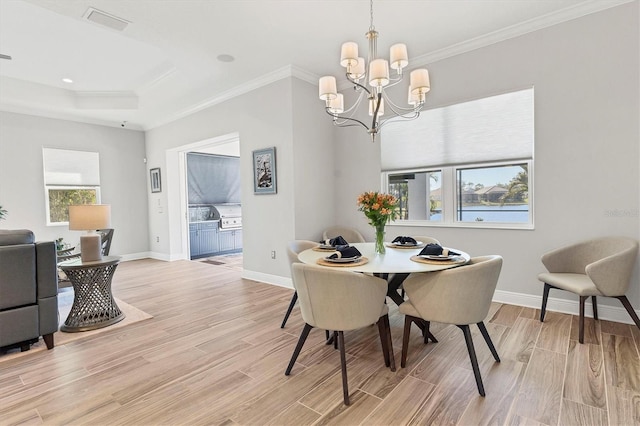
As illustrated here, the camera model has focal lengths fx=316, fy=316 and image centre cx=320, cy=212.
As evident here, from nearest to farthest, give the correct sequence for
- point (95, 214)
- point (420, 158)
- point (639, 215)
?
point (639, 215), point (95, 214), point (420, 158)

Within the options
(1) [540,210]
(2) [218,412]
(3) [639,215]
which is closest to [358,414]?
(2) [218,412]

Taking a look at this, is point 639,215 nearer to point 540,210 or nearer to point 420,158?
point 540,210

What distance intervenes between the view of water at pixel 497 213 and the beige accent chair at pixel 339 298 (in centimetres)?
220

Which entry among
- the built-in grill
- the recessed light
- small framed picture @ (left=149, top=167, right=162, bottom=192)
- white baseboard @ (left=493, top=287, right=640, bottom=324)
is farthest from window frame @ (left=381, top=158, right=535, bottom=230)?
small framed picture @ (left=149, top=167, right=162, bottom=192)

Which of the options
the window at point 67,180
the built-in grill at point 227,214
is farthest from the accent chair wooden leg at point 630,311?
the window at point 67,180

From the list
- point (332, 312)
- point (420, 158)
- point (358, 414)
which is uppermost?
point (420, 158)

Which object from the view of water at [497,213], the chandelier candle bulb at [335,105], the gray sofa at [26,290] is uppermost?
the chandelier candle bulb at [335,105]

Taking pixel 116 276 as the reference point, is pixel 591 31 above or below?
above

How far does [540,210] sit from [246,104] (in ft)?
13.0

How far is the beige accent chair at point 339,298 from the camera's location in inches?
73.5

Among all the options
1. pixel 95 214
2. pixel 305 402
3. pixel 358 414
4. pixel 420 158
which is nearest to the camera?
pixel 358 414

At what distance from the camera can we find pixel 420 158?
4.00 metres

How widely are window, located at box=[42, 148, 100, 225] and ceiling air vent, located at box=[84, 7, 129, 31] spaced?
394 centimetres

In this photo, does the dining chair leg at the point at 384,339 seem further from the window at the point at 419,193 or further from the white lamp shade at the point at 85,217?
the white lamp shade at the point at 85,217
